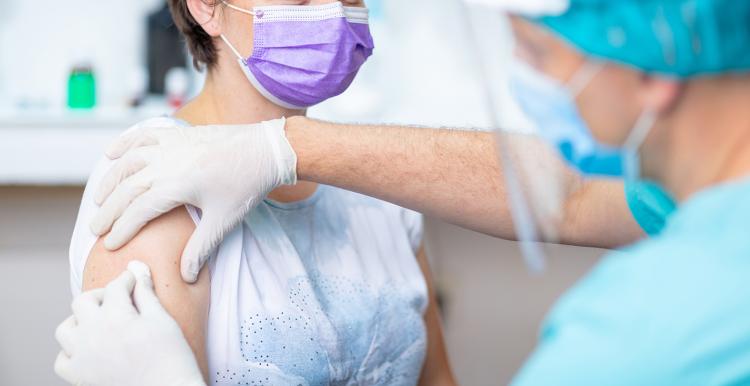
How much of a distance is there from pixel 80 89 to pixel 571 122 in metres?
2.11

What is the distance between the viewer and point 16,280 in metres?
2.71

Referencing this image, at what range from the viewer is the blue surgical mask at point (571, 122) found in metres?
0.91

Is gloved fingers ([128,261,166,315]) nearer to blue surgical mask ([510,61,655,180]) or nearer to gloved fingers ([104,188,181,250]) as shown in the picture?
gloved fingers ([104,188,181,250])

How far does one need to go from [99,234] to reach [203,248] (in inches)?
6.4

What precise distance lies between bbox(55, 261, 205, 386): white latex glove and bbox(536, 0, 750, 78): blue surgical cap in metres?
0.72

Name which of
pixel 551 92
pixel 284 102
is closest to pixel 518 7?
pixel 551 92

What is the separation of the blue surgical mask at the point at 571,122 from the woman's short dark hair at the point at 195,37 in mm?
783

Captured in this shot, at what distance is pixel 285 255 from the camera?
1554 mm

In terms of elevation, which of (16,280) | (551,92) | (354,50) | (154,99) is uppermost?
(551,92)

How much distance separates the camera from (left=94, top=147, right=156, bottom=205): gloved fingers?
4.67ft

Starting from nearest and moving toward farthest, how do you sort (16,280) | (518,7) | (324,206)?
(518,7)
(324,206)
(16,280)

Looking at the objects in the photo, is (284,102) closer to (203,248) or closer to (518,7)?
(203,248)

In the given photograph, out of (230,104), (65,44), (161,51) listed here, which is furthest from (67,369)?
(65,44)

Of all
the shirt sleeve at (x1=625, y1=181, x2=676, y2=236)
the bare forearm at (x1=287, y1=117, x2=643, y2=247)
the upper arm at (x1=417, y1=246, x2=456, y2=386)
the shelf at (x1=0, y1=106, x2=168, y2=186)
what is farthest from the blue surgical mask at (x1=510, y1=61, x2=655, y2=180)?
the shelf at (x1=0, y1=106, x2=168, y2=186)
